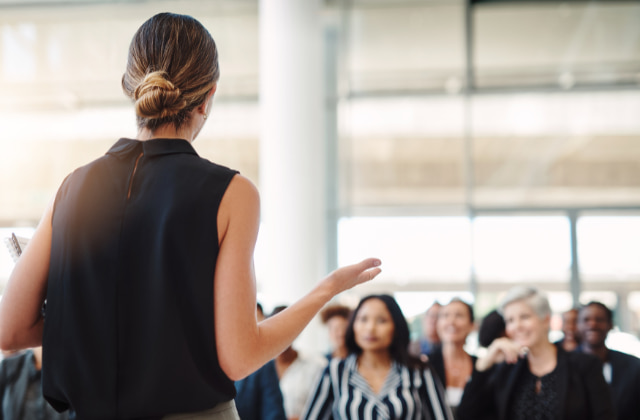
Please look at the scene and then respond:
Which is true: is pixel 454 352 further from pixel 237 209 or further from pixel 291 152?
pixel 237 209

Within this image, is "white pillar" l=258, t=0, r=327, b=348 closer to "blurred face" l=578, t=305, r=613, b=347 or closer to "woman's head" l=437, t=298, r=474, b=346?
"woman's head" l=437, t=298, r=474, b=346

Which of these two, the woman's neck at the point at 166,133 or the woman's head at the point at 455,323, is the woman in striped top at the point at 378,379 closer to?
the woman's head at the point at 455,323

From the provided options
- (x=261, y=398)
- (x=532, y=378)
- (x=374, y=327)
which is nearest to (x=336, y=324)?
(x=374, y=327)

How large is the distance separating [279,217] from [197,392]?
6.62 metres

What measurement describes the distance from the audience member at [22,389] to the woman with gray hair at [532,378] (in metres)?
2.28

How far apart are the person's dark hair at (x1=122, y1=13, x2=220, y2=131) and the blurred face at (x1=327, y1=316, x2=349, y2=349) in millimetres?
4916

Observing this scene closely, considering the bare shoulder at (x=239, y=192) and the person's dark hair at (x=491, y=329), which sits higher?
the bare shoulder at (x=239, y=192)

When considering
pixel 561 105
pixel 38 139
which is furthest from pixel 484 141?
pixel 38 139

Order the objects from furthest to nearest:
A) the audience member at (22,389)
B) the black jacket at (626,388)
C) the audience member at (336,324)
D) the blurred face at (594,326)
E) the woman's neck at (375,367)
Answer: the audience member at (336,324) → the blurred face at (594,326) → the black jacket at (626,388) → the woman's neck at (375,367) → the audience member at (22,389)

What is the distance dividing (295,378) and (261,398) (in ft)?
4.30

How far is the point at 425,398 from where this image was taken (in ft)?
12.7

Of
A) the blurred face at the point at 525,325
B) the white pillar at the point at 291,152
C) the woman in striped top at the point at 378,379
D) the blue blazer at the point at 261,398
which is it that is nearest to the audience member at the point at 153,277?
the blue blazer at the point at 261,398

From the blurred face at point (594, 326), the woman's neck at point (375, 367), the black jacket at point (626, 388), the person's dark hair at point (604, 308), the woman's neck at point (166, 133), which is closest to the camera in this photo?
the woman's neck at point (166, 133)

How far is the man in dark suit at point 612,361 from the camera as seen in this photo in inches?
180
